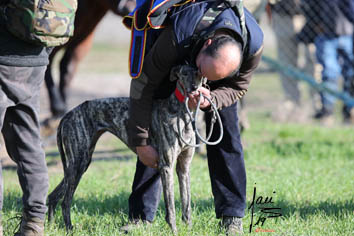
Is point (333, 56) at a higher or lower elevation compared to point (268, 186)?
higher

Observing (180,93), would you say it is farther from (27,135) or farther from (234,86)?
(27,135)

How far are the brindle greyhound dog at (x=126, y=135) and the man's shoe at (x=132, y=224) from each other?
310 mm

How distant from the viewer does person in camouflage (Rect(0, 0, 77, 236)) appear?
123 inches

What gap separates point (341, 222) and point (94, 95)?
7.04m

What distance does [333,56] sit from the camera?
8.74 meters

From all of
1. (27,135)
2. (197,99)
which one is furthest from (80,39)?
(197,99)

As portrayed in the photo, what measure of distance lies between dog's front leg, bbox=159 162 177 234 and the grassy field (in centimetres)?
8

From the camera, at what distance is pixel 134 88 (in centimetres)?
343

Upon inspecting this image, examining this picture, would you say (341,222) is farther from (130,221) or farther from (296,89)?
(296,89)

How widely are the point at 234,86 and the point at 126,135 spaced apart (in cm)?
77

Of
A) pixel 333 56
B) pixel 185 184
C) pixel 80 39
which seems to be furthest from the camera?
pixel 333 56

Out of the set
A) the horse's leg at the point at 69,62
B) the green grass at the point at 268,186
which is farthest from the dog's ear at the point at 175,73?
the horse's leg at the point at 69,62

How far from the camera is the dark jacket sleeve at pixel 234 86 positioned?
3480 mm

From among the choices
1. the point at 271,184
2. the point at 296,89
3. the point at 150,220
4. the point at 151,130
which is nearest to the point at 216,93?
the point at 151,130
